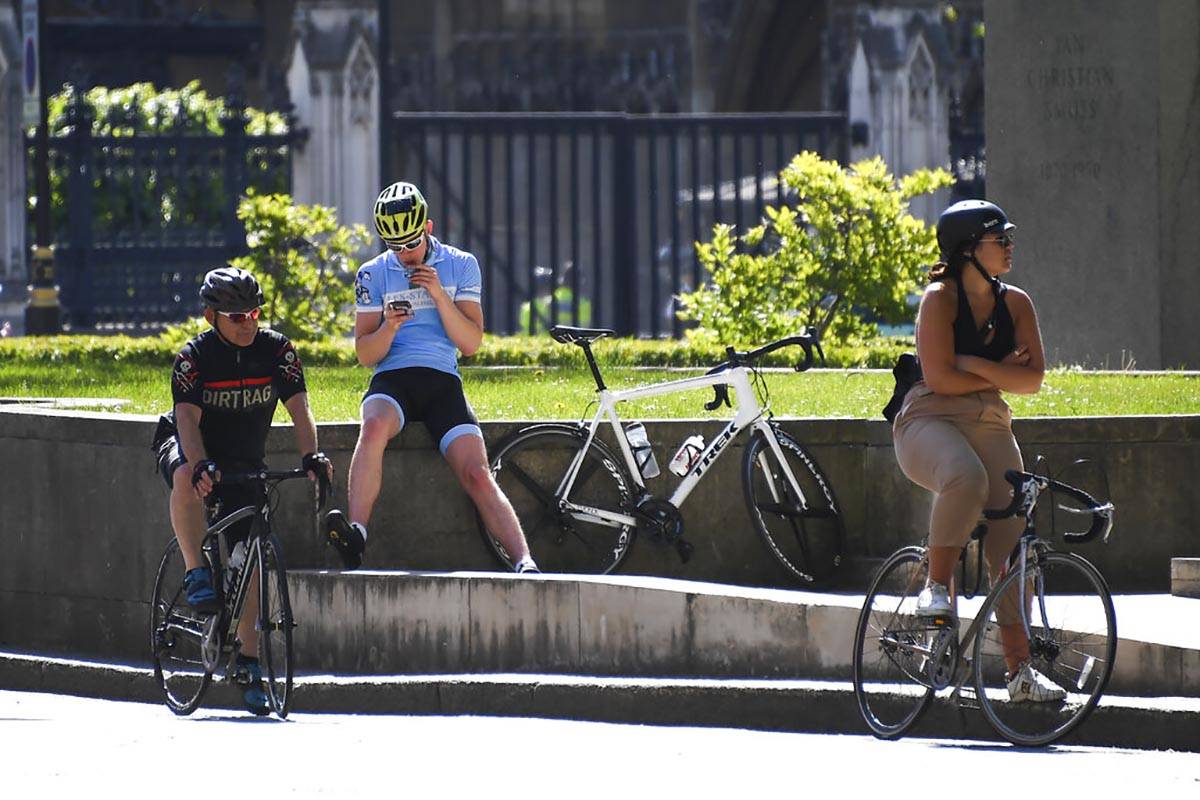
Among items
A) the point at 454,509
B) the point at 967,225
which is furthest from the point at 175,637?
the point at 967,225

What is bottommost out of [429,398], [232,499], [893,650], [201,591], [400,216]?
[893,650]

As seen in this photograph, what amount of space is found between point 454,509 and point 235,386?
1614 mm

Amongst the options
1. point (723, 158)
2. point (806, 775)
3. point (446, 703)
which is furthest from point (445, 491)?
point (723, 158)

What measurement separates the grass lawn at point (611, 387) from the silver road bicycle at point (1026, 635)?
9.00ft

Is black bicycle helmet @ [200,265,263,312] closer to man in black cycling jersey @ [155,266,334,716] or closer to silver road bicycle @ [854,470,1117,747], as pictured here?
man in black cycling jersey @ [155,266,334,716]

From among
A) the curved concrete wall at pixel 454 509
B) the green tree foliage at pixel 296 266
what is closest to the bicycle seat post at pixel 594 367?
the curved concrete wall at pixel 454 509

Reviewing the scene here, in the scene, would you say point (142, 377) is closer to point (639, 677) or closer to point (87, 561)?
point (87, 561)

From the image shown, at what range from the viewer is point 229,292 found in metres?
10.1

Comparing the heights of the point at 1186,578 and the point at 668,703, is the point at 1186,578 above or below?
above

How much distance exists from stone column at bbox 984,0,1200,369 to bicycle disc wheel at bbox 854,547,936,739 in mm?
8362

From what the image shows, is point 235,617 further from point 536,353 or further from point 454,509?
point 536,353

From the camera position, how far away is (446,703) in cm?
1043

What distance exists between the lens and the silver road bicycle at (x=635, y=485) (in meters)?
11.4

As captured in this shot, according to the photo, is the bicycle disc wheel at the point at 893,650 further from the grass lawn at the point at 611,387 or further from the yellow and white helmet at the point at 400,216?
the yellow and white helmet at the point at 400,216
